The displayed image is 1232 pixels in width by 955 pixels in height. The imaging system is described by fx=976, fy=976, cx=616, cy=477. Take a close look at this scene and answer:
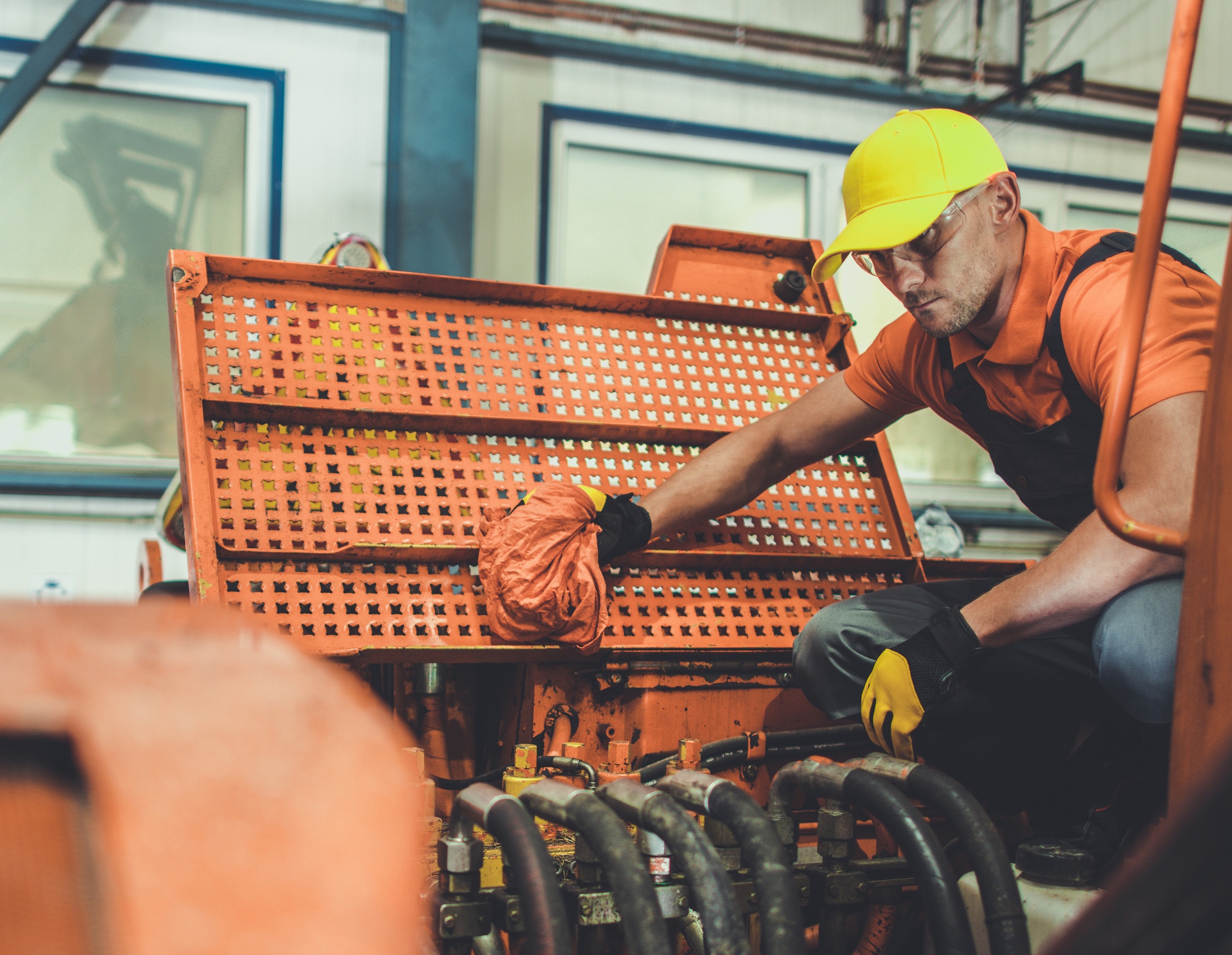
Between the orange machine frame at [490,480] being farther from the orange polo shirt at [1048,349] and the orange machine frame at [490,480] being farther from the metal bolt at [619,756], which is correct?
the orange polo shirt at [1048,349]

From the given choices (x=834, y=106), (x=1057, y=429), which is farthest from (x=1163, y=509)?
(x=834, y=106)

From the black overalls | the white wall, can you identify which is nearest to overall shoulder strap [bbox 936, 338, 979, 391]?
the black overalls

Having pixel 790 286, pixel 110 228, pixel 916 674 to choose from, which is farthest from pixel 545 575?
pixel 110 228

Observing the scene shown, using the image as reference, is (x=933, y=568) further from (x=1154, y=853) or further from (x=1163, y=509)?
(x=1154, y=853)

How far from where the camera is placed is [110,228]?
5.01m

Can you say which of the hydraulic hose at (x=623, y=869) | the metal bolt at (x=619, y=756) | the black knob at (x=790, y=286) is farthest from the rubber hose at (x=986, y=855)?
the black knob at (x=790, y=286)

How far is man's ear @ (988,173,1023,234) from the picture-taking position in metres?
1.97

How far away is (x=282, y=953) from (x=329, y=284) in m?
1.96

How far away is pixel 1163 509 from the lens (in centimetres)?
159

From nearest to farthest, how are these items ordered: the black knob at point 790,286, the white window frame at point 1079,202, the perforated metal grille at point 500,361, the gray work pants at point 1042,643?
the gray work pants at point 1042,643
the perforated metal grille at point 500,361
the black knob at point 790,286
the white window frame at point 1079,202

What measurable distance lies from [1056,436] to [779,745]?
0.83 meters

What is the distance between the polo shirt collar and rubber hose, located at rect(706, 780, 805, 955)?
3.78 ft

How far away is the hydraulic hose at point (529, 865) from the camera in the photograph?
3.36ft

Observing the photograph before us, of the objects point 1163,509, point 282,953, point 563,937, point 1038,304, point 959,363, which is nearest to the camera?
point 282,953
